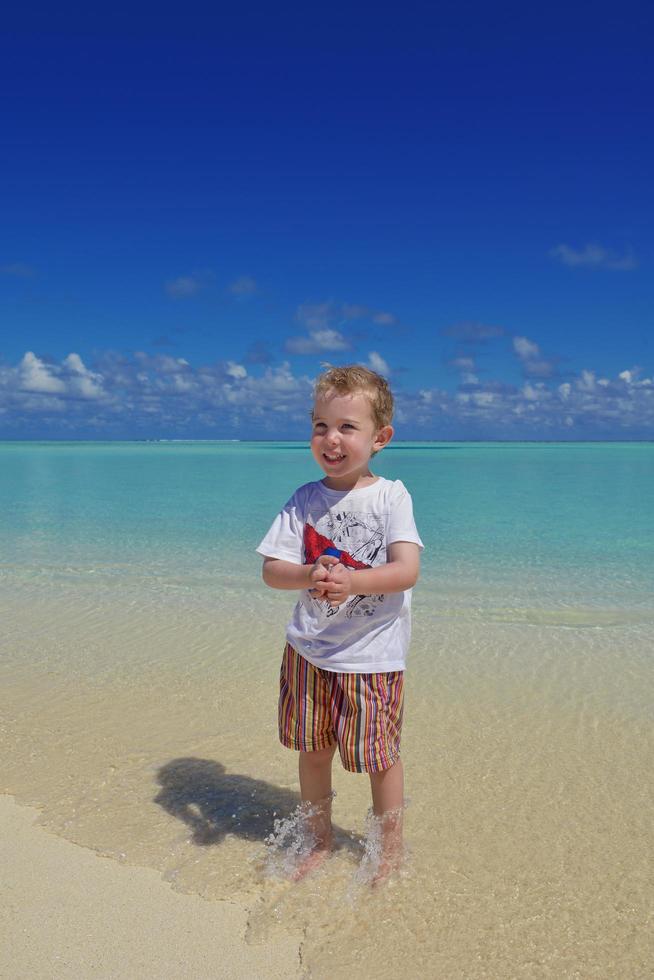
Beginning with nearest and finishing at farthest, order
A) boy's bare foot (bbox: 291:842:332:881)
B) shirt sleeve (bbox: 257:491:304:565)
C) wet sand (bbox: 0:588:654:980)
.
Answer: wet sand (bbox: 0:588:654:980)
shirt sleeve (bbox: 257:491:304:565)
boy's bare foot (bbox: 291:842:332:881)

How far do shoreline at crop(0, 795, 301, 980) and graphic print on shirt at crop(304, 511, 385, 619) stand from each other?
3.46 feet

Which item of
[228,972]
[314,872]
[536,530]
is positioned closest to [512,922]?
[314,872]

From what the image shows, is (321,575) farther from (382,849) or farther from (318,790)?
(382,849)

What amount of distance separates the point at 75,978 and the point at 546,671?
354 centimetres

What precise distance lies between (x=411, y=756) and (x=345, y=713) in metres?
1.33

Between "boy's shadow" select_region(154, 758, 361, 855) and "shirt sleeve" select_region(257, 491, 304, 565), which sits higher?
"shirt sleeve" select_region(257, 491, 304, 565)

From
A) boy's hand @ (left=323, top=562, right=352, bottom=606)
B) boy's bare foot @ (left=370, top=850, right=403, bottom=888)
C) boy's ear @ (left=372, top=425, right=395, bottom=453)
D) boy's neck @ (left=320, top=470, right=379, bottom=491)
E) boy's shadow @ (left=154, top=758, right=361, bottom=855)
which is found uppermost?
boy's ear @ (left=372, top=425, right=395, bottom=453)

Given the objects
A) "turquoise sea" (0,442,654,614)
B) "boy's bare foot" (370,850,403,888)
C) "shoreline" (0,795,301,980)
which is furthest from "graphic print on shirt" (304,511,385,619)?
"turquoise sea" (0,442,654,614)

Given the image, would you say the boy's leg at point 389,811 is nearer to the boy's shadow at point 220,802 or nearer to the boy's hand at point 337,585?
the boy's shadow at point 220,802

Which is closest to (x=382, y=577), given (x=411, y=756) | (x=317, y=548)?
(x=317, y=548)

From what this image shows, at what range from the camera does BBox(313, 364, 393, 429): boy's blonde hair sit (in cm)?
240

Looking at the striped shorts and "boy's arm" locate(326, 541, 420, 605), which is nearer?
"boy's arm" locate(326, 541, 420, 605)

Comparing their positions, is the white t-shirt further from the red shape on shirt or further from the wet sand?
the wet sand

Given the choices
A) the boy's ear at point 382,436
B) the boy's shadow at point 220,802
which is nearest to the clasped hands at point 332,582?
the boy's ear at point 382,436
